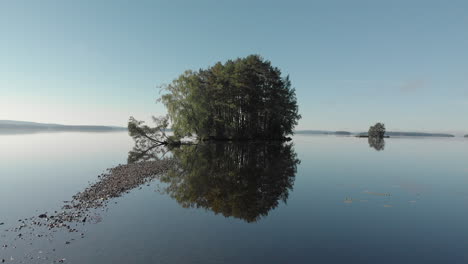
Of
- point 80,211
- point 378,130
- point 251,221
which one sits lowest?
point 80,211

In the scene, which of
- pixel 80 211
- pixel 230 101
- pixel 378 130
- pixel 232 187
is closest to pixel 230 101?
pixel 230 101

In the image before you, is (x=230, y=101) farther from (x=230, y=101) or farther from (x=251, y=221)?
(x=251, y=221)

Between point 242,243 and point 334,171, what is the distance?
23953 mm

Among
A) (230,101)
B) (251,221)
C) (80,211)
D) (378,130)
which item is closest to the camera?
(251,221)

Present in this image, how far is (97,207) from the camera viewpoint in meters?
16.0

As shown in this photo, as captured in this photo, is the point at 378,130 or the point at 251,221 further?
the point at 378,130

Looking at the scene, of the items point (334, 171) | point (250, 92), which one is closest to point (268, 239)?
point (334, 171)

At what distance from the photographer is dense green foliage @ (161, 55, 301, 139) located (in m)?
69.4

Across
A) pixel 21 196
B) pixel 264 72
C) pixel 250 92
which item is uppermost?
pixel 264 72

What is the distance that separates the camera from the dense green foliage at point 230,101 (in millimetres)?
69375

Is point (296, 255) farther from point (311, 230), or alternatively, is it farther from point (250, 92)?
point (250, 92)

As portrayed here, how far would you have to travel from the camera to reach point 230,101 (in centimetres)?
7688

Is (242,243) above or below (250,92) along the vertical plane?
below

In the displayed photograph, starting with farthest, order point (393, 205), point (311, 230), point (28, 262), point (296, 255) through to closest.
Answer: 1. point (393, 205)
2. point (311, 230)
3. point (296, 255)
4. point (28, 262)
